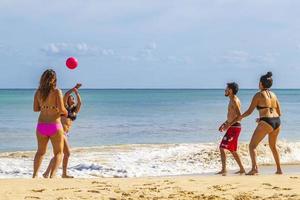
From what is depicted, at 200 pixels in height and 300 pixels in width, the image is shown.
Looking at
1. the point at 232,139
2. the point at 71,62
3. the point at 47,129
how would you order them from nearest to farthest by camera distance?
the point at 47,129
the point at 71,62
the point at 232,139

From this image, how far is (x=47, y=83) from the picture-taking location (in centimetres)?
862

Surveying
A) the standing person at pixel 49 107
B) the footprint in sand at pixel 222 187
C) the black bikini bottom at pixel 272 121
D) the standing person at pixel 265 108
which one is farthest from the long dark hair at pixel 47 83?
the black bikini bottom at pixel 272 121

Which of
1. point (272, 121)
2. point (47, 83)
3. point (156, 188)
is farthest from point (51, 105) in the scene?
point (272, 121)

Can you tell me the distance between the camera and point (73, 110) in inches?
390

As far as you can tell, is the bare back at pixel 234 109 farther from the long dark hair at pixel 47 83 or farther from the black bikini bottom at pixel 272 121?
the long dark hair at pixel 47 83

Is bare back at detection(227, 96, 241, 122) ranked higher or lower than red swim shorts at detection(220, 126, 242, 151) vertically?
higher

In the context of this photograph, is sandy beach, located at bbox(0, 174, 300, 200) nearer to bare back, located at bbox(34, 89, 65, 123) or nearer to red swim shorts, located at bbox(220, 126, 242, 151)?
bare back, located at bbox(34, 89, 65, 123)

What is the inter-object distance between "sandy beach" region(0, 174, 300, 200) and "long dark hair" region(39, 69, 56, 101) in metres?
1.28

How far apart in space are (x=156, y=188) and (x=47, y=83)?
216cm

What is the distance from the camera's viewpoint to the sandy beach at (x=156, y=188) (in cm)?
795

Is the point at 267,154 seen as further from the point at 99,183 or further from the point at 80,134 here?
the point at 80,134

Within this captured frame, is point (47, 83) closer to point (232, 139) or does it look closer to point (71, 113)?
point (71, 113)

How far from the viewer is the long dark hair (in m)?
8.61

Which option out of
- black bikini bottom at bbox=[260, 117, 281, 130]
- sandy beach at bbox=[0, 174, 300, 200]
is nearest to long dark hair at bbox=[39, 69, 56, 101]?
sandy beach at bbox=[0, 174, 300, 200]
